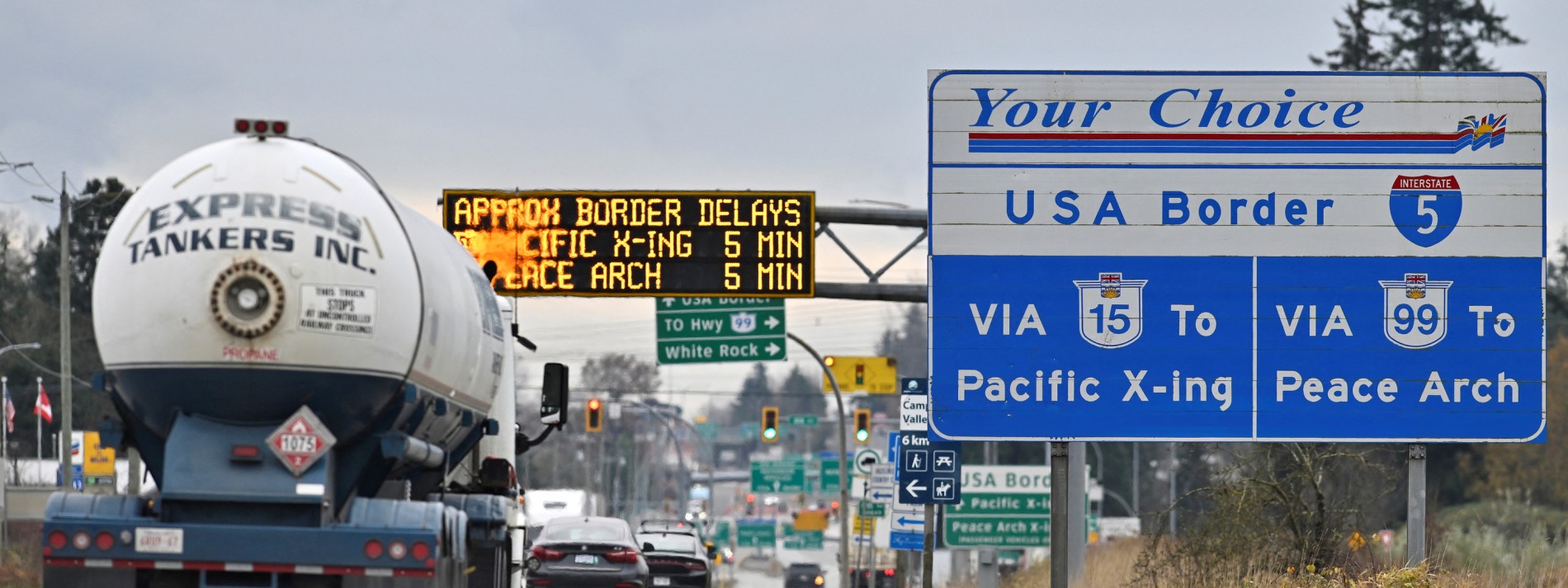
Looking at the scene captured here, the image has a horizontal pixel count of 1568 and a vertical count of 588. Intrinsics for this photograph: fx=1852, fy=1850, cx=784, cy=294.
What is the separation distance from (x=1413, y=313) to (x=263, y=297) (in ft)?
28.2

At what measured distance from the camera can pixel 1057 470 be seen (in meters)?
13.6

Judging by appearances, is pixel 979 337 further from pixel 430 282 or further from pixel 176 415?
pixel 176 415

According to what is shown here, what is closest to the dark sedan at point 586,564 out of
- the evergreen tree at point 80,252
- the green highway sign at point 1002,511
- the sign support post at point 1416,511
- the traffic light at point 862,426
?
the green highway sign at point 1002,511

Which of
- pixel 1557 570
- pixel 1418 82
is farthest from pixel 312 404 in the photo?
pixel 1557 570

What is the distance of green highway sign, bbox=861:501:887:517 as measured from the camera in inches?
1534

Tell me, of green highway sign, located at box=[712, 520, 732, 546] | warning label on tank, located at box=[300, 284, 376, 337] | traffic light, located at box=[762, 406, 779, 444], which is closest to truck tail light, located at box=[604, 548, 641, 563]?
warning label on tank, located at box=[300, 284, 376, 337]

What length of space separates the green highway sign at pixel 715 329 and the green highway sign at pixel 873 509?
304 inches

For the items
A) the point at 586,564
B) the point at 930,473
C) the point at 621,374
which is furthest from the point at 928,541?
the point at 621,374

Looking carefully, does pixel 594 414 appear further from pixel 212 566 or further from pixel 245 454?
pixel 212 566

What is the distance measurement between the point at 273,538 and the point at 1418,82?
9.29 metres

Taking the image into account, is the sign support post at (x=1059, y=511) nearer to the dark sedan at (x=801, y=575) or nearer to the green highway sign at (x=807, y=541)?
the dark sedan at (x=801, y=575)

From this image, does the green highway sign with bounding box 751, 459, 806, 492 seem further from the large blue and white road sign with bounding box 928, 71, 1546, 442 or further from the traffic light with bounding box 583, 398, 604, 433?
the large blue and white road sign with bounding box 928, 71, 1546, 442

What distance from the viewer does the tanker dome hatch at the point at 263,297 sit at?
10.8m

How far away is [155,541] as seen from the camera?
10.8 meters
